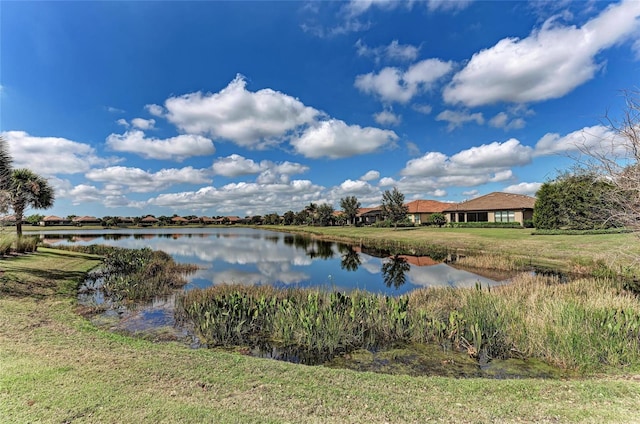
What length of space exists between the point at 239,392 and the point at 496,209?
51.8 m

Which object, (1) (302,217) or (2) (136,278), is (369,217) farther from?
(2) (136,278)

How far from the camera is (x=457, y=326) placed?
850 centimetres

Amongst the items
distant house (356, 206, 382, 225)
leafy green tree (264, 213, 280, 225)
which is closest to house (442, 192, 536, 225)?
distant house (356, 206, 382, 225)

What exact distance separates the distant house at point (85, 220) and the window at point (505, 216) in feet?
408

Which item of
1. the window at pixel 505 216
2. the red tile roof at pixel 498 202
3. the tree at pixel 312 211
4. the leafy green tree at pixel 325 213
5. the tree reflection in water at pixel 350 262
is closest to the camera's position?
the tree reflection in water at pixel 350 262

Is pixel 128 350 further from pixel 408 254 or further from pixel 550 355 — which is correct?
pixel 408 254

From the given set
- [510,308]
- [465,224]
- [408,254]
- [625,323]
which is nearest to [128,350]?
[510,308]

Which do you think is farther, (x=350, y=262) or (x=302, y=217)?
(x=302, y=217)

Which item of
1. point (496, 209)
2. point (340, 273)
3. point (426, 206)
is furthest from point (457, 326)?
point (426, 206)

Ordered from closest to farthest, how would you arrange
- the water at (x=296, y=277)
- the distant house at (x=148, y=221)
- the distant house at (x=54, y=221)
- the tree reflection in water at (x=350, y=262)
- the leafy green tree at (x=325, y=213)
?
the water at (x=296, y=277) → the tree reflection in water at (x=350, y=262) → the leafy green tree at (x=325, y=213) → the distant house at (x=54, y=221) → the distant house at (x=148, y=221)

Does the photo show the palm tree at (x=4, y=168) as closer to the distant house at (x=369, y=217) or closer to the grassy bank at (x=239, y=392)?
the grassy bank at (x=239, y=392)

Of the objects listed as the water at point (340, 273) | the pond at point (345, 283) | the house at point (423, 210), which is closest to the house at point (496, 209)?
the house at point (423, 210)

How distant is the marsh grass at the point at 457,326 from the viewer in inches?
281

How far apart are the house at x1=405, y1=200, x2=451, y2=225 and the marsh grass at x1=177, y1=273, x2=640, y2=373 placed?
5403cm
